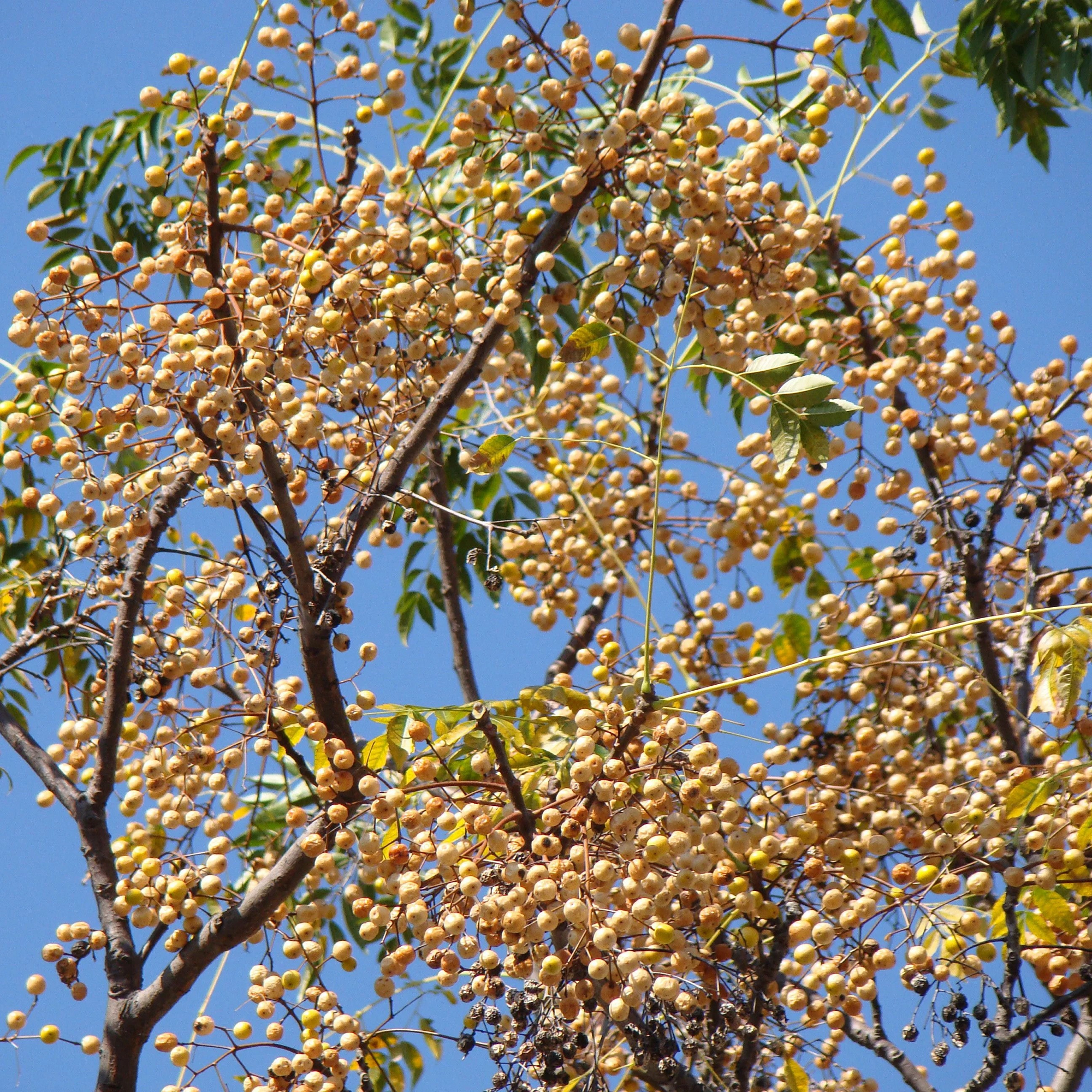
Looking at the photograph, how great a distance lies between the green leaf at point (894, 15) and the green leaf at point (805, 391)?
4.46 feet

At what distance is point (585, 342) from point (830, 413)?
0.48m

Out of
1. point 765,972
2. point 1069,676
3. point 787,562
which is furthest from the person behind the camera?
point 787,562

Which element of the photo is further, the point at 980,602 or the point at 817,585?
the point at 817,585

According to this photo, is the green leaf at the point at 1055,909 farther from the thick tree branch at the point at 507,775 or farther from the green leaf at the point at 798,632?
the green leaf at the point at 798,632

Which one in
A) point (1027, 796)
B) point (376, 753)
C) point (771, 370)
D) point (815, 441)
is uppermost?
point (771, 370)

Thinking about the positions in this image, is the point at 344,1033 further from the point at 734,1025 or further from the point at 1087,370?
the point at 1087,370

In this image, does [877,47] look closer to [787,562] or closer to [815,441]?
[787,562]

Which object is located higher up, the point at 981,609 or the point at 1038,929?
the point at 981,609

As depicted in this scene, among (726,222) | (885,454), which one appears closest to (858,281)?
(885,454)

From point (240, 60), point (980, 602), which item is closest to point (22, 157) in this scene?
point (240, 60)

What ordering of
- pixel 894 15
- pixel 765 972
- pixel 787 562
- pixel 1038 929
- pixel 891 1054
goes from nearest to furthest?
pixel 1038 929 < pixel 765 972 < pixel 891 1054 < pixel 894 15 < pixel 787 562

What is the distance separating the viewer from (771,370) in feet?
6.06

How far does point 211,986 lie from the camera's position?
2.31m

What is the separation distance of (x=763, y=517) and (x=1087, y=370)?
863mm
